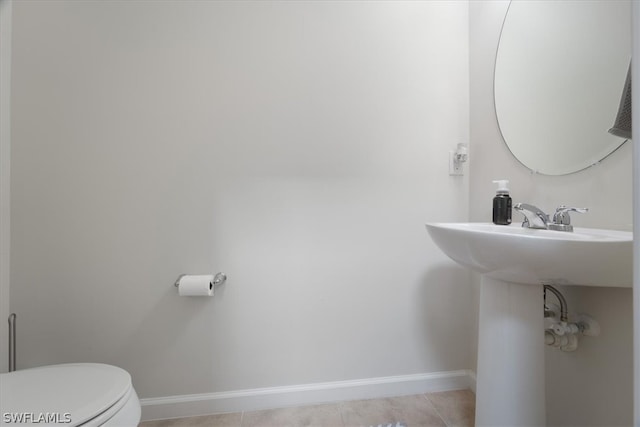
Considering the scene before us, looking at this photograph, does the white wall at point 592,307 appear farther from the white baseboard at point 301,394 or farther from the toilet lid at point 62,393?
the toilet lid at point 62,393

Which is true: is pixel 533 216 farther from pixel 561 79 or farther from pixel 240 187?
pixel 240 187

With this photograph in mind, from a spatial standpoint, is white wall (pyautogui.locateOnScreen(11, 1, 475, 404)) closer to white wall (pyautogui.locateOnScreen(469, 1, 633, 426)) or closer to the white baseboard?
the white baseboard

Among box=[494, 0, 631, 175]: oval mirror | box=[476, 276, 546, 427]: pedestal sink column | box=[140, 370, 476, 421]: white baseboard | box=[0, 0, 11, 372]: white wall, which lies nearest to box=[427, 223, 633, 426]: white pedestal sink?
box=[476, 276, 546, 427]: pedestal sink column

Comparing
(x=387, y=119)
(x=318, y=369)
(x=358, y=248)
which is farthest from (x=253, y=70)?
(x=318, y=369)

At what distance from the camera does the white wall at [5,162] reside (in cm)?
88

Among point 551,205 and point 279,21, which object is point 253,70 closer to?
point 279,21

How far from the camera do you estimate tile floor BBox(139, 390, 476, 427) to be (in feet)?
A: 3.16

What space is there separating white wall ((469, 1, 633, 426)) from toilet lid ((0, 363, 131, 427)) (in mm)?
1324

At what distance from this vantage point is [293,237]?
1.07 meters

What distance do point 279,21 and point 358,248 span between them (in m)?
1.07

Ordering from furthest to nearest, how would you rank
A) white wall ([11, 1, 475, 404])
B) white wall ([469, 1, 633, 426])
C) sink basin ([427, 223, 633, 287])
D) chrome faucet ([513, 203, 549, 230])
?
white wall ([11, 1, 475, 404]) → chrome faucet ([513, 203, 549, 230]) → white wall ([469, 1, 633, 426]) → sink basin ([427, 223, 633, 287])

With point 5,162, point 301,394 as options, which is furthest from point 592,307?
point 5,162

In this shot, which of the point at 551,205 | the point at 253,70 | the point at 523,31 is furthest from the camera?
the point at 253,70

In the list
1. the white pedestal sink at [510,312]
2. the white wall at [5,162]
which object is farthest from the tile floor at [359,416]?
the white wall at [5,162]
